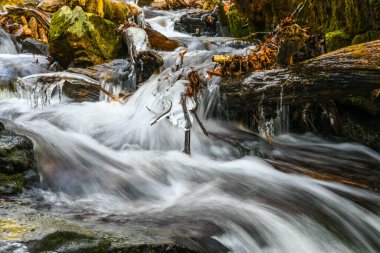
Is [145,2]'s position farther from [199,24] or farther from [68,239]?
[68,239]

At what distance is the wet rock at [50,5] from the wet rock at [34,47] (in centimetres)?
287

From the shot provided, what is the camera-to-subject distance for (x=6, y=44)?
10250mm

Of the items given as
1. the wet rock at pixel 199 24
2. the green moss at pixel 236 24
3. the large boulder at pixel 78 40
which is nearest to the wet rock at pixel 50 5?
the wet rock at pixel 199 24

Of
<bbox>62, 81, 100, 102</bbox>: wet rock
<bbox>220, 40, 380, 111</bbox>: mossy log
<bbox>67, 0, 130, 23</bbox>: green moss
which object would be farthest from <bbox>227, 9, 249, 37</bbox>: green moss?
<bbox>220, 40, 380, 111</bbox>: mossy log

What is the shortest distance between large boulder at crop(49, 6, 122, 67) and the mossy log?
Result: 446 cm

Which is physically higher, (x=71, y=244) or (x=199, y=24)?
(x=199, y=24)

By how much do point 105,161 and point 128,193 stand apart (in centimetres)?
95

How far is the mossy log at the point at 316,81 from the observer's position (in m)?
3.47

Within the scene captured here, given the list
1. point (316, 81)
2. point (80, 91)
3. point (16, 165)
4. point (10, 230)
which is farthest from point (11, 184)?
point (80, 91)

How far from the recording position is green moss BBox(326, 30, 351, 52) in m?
5.34

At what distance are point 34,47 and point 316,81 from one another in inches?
362

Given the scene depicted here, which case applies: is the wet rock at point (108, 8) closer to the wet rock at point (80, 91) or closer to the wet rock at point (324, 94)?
the wet rock at point (80, 91)

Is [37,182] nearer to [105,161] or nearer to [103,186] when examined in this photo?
[103,186]

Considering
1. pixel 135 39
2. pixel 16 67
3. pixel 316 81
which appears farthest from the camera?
pixel 16 67
